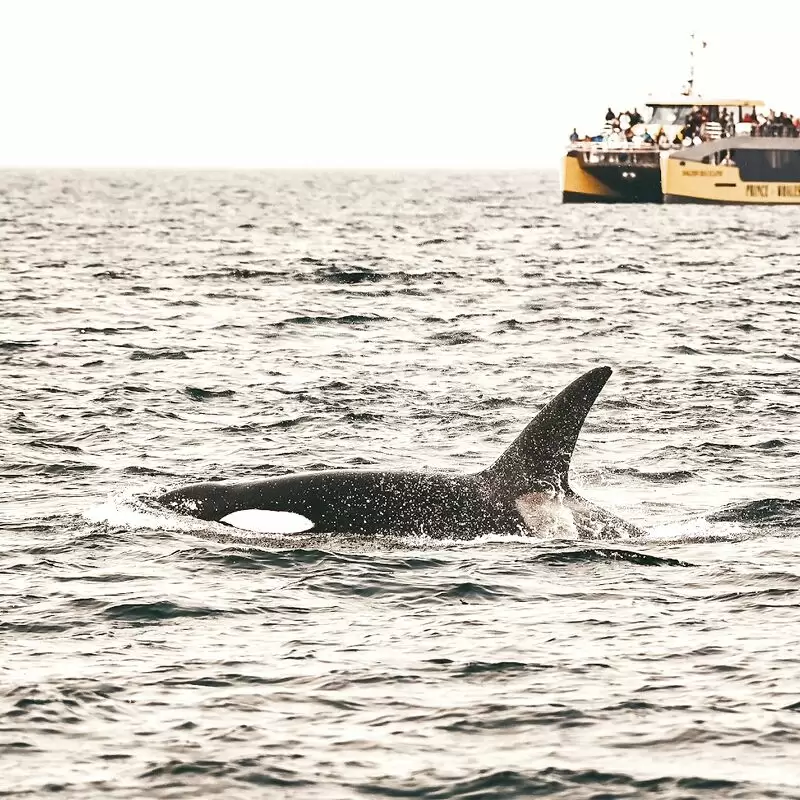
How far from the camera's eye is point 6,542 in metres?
12.1

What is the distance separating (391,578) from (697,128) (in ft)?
295

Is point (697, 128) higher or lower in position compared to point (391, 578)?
higher

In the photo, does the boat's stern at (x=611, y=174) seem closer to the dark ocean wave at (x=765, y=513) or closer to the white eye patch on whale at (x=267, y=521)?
the dark ocean wave at (x=765, y=513)

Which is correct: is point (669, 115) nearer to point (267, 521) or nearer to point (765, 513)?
point (765, 513)

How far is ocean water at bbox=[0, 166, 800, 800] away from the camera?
762 centimetres

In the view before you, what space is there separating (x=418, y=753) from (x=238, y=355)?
17.6 metres

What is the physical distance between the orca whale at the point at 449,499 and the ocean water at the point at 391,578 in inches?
6.4

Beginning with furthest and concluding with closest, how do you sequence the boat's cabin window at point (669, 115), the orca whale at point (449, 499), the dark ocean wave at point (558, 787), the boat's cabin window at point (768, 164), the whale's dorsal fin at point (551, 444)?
1. the boat's cabin window at point (669, 115)
2. the boat's cabin window at point (768, 164)
3. the orca whale at point (449, 499)
4. the whale's dorsal fin at point (551, 444)
5. the dark ocean wave at point (558, 787)

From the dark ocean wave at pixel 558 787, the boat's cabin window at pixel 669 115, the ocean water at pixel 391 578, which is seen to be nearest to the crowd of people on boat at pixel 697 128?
the boat's cabin window at pixel 669 115

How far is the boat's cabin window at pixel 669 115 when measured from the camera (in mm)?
99125

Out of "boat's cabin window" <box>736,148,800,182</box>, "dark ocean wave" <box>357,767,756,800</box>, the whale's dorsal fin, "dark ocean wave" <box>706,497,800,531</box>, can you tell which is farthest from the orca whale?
"boat's cabin window" <box>736,148,800,182</box>

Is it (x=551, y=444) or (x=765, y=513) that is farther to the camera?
(x=765, y=513)

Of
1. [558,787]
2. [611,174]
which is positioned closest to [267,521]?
[558,787]

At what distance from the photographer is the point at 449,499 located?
11969 mm
